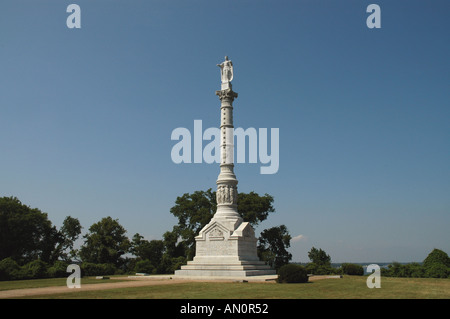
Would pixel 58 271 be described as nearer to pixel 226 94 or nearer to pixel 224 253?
pixel 224 253

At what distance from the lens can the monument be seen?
31.7 metres

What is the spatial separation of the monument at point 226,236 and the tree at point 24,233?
21926 mm

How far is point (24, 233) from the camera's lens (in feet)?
146

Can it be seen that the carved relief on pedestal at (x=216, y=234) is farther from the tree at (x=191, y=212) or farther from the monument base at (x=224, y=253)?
the tree at (x=191, y=212)

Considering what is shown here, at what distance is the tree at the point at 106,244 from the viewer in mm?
48031

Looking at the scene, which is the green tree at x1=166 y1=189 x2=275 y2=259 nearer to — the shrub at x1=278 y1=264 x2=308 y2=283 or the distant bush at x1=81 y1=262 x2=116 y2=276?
the distant bush at x1=81 y1=262 x2=116 y2=276

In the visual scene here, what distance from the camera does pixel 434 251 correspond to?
36.7 meters

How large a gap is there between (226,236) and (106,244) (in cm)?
2245

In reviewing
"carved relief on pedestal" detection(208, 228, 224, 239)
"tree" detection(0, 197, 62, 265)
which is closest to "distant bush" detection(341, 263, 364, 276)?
"carved relief on pedestal" detection(208, 228, 224, 239)
